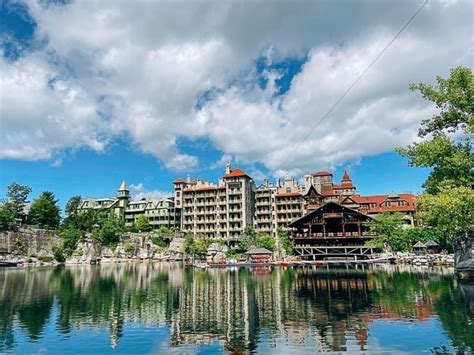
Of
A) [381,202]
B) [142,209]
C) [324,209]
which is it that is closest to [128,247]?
[142,209]

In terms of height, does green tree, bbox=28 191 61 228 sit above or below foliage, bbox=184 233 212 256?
above

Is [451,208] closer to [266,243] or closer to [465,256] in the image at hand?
[465,256]

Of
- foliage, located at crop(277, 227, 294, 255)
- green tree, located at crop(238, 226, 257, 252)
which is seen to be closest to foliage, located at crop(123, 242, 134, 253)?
green tree, located at crop(238, 226, 257, 252)

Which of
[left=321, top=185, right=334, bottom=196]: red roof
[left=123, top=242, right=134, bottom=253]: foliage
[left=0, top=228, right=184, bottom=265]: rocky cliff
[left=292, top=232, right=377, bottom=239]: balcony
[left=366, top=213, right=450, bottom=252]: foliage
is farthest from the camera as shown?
[left=321, top=185, right=334, bottom=196]: red roof

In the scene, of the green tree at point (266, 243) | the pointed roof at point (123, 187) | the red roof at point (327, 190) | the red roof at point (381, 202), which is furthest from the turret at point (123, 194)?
the red roof at point (381, 202)

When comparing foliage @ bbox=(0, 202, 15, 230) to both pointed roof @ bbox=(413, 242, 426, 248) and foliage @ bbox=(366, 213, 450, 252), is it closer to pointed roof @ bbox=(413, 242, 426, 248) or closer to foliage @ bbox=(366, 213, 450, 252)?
foliage @ bbox=(366, 213, 450, 252)

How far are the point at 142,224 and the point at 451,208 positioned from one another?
92.5 metres

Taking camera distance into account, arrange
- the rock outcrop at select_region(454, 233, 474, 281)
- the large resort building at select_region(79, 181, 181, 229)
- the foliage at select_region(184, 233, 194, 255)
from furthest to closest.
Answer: the large resort building at select_region(79, 181, 181, 229)
the foliage at select_region(184, 233, 194, 255)
the rock outcrop at select_region(454, 233, 474, 281)

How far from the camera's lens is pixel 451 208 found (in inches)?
1053

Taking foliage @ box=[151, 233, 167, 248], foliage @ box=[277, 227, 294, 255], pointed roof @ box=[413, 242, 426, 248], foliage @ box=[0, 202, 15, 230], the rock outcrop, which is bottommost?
the rock outcrop

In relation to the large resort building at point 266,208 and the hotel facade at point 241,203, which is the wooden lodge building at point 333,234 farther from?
the hotel facade at point 241,203

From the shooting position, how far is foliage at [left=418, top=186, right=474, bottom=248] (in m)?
26.6

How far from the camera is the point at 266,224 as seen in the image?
107 metres

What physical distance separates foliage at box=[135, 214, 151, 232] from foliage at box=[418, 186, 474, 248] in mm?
89899
